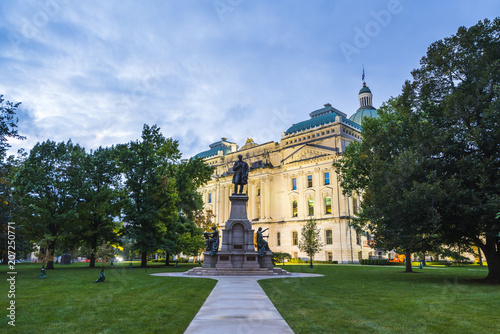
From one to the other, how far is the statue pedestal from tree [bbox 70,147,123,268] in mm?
16377

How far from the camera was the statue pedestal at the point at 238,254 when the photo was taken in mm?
24375

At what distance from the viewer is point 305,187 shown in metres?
68.1

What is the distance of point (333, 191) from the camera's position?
208 ft

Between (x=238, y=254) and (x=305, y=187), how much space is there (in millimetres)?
44662

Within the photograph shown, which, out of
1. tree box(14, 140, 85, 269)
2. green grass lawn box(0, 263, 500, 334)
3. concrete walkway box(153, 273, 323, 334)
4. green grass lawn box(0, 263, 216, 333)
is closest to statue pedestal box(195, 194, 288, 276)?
green grass lawn box(0, 263, 500, 334)

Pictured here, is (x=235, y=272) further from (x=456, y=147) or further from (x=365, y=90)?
(x=365, y=90)

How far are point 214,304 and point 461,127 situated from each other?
56.9ft

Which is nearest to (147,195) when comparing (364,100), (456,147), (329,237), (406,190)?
(406,190)

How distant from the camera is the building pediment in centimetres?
6538

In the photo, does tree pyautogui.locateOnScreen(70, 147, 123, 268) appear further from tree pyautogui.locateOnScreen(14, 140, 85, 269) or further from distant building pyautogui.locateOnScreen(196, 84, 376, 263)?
distant building pyautogui.locateOnScreen(196, 84, 376, 263)

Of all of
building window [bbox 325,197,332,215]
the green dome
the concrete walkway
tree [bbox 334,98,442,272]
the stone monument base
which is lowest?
the stone monument base

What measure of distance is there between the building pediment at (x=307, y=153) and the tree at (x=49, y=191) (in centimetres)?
4161

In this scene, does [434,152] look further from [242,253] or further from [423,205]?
[242,253]

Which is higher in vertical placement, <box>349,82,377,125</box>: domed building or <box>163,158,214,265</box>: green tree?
<box>349,82,377,125</box>: domed building
